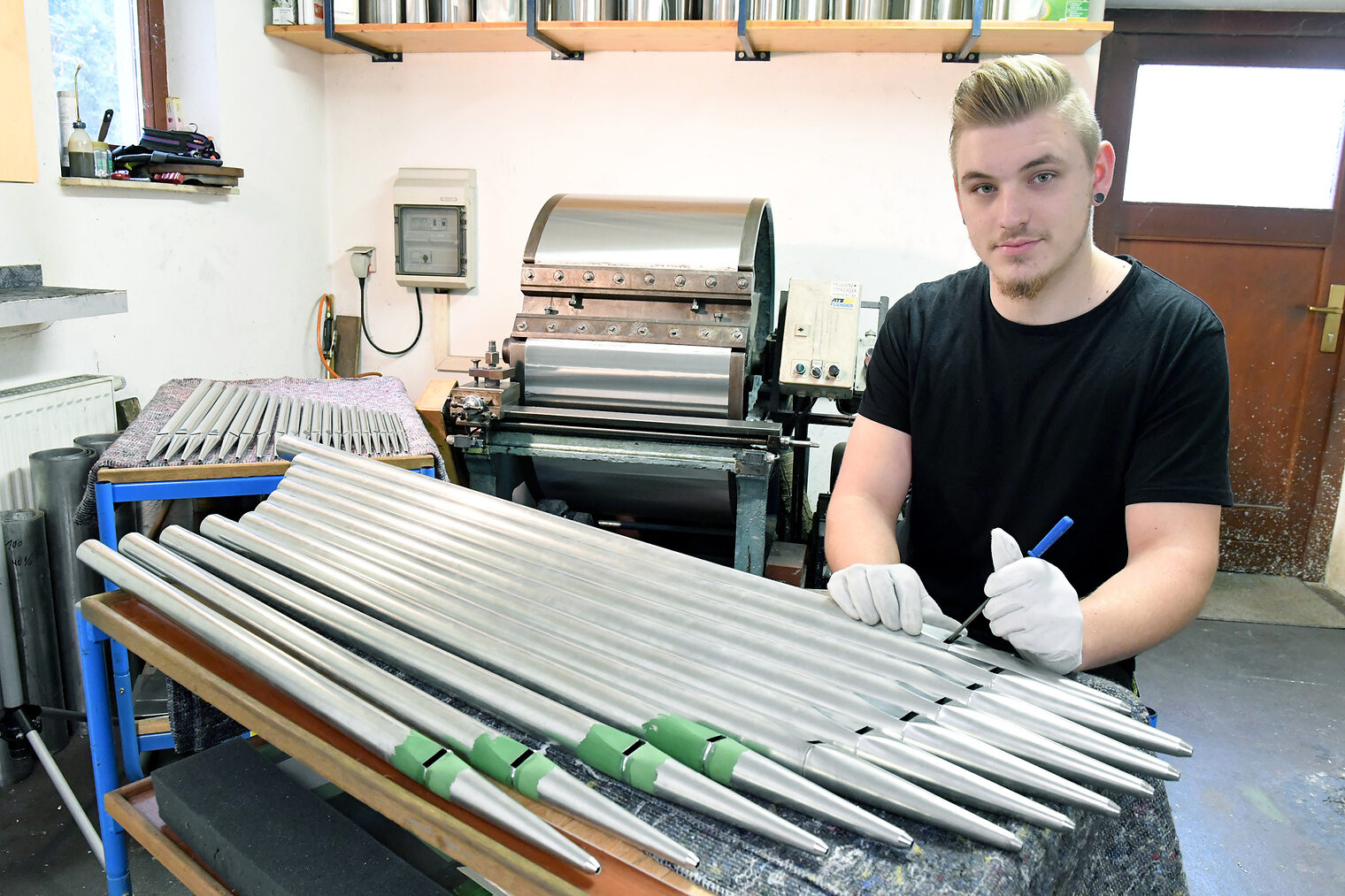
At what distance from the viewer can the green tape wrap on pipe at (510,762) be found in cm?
73

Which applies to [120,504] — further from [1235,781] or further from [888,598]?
[1235,781]

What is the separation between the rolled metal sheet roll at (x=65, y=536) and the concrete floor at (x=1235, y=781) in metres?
0.21

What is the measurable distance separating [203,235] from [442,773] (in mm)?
2766

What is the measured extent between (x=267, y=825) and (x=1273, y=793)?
87.2 inches

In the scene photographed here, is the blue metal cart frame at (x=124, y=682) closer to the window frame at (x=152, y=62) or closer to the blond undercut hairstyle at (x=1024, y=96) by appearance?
the blond undercut hairstyle at (x=1024, y=96)

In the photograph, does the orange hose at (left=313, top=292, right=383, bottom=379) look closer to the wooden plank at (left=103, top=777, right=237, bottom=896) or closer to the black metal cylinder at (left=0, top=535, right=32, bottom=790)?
the black metal cylinder at (left=0, top=535, right=32, bottom=790)

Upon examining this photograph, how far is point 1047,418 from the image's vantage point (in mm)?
1305

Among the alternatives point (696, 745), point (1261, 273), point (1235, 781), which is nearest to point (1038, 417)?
point (696, 745)

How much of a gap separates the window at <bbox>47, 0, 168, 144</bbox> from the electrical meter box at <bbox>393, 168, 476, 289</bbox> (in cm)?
84

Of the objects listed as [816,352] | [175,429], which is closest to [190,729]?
[175,429]

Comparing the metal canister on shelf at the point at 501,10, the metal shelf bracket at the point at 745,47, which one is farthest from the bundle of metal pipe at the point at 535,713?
the metal canister on shelf at the point at 501,10

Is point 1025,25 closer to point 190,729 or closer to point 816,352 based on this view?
point 816,352

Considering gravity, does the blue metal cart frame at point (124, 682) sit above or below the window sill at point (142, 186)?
below

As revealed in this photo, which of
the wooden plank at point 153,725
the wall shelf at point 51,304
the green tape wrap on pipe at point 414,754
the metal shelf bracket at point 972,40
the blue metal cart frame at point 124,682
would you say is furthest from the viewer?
the metal shelf bracket at point 972,40
